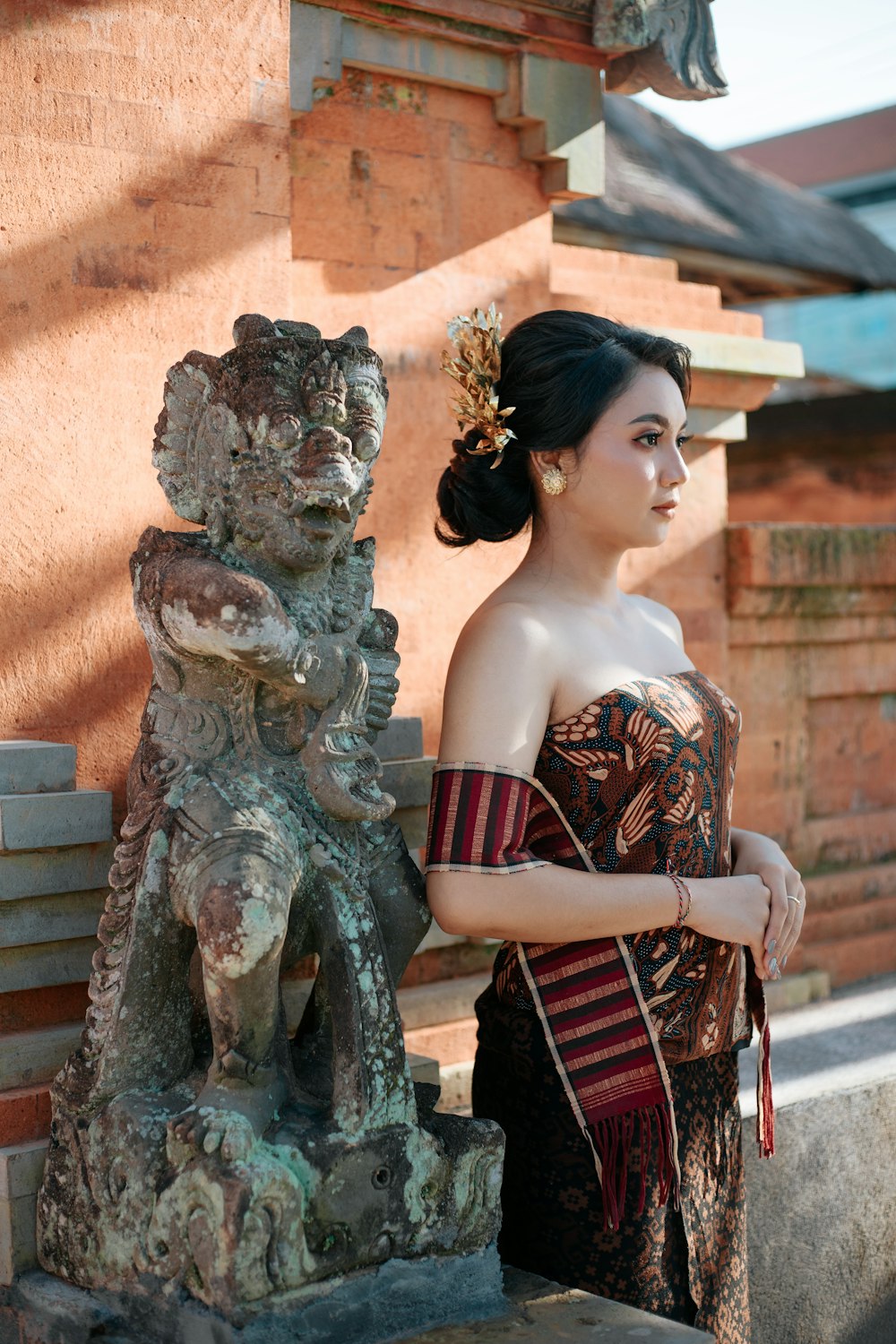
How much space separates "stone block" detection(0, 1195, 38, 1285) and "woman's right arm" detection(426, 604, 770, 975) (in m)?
0.73

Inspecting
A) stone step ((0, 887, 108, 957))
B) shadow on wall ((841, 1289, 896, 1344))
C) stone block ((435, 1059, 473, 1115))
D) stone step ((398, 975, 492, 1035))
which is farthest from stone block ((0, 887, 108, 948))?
shadow on wall ((841, 1289, 896, 1344))

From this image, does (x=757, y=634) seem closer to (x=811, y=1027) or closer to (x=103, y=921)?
(x=811, y=1027)

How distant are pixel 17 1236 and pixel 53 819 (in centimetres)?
60

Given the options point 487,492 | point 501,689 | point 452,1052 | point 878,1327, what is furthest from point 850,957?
point 501,689

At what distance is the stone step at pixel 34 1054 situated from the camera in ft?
7.30

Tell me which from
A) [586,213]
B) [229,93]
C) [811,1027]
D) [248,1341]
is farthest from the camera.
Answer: [586,213]

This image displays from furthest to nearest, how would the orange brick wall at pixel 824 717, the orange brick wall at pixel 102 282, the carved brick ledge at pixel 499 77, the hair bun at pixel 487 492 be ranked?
the orange brick wall at pixel 824 717
the carved brick ledge at pixel 499 77
the hair bun at pixel 487 492
the orange brick wall at pixel 102 282

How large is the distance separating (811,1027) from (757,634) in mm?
1205

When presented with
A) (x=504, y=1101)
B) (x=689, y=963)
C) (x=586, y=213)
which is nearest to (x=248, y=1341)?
(x=504, y=1101)

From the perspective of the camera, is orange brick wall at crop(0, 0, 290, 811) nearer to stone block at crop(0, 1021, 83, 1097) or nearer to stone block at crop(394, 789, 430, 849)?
stone block at crop(0, 1021, 83, 1097)

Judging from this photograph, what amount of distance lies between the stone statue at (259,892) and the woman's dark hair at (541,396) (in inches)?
18.3

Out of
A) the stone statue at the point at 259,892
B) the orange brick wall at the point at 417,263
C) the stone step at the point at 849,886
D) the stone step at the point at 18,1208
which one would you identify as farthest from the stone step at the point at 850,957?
the stone step at the point at 18,1208

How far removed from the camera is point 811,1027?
416cm

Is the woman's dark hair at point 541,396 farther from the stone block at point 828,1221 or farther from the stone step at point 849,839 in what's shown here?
the stone step at point 849,839
